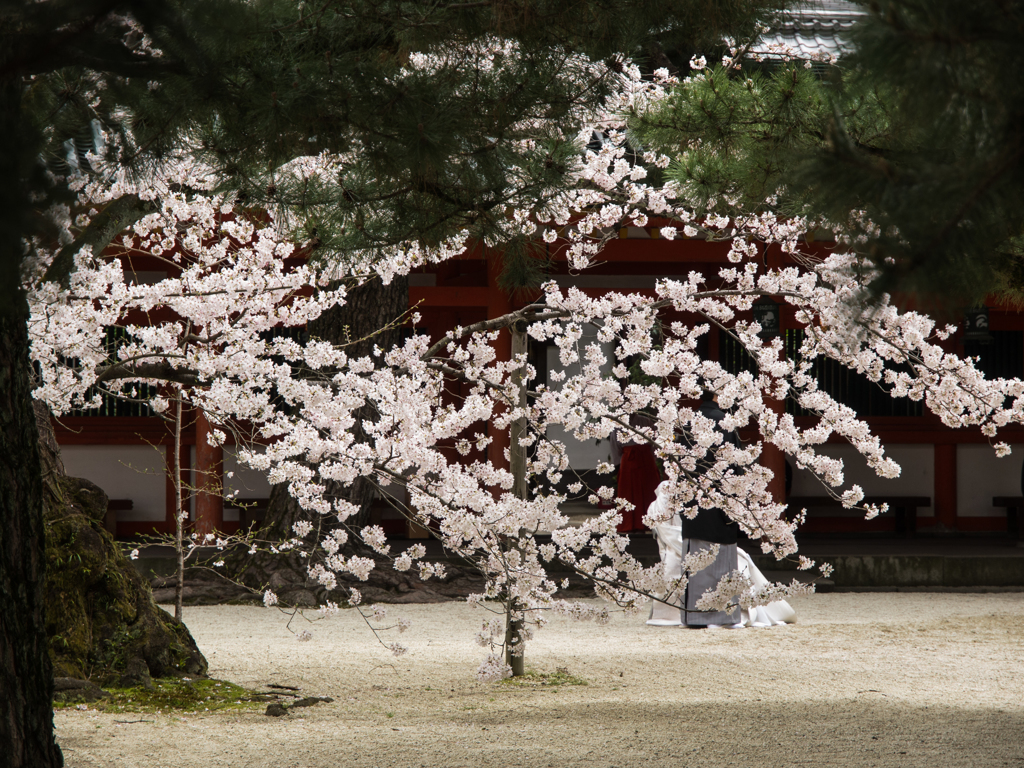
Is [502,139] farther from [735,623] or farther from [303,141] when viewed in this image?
[735,623]

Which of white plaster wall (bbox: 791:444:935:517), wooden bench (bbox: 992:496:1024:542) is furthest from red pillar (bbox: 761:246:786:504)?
wooden bench (bbox: 992:496:1024:542)

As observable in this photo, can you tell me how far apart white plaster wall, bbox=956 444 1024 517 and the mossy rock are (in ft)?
27.4

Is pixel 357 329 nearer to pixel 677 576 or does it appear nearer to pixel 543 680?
pixel 677 576

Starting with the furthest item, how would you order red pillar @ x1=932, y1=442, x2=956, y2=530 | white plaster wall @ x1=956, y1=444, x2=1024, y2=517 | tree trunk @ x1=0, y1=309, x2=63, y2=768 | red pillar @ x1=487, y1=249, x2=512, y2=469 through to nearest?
white plaster wall @ x1=956, y1=444, x2=1024, y2=517, red pillar @ x1=932, y1=442, x2=956, y2=530, red pillar @ x1=487, y1=249, x2=512, y2=469, tree trunk @ x1=0, y1=309, x2=63, y2=768

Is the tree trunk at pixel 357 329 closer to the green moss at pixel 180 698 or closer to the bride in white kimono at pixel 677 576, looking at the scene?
the bride in white kimono at pixel 677 576

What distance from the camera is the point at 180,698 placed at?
4.61m

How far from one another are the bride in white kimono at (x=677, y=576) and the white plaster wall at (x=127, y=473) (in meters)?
5.13

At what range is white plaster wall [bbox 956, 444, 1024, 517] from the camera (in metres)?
10.3

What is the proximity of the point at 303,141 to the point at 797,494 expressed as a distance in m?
8.73

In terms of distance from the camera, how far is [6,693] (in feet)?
8.42

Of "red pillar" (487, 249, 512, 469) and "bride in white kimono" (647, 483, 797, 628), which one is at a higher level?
"red pillar" (487, 249, 512, 469)

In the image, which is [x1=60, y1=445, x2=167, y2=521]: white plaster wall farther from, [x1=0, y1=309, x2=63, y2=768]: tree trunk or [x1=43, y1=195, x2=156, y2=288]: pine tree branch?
[x1=0, y1=309, x2=63, y2=768]: tree trunk

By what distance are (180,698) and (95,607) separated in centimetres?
63

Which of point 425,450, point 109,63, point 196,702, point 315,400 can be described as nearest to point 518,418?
point 425,450
